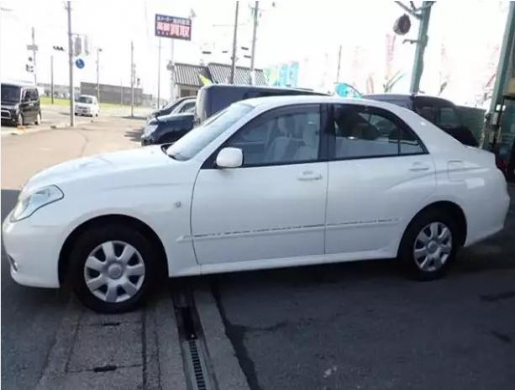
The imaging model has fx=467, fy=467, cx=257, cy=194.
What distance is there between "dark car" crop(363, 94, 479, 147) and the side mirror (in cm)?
538

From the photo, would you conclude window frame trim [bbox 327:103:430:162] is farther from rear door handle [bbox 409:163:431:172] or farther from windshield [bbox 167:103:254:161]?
windshield [bbox 167:103:254:161]

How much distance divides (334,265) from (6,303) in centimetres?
291

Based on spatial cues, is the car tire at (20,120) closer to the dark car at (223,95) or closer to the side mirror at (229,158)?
the dark car at (223,95)

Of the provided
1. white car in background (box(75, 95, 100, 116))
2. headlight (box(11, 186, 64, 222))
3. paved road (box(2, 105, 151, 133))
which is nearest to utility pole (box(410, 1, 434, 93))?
headlight (box(11, 186, 64, 222))

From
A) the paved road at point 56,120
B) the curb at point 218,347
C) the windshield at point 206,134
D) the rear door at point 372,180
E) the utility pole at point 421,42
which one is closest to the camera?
the curb at point 218,347

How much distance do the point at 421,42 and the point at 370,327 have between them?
11754mm

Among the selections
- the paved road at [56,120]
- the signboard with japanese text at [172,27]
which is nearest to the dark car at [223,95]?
the paved road at [56,120]

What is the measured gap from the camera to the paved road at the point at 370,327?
283 centimetres

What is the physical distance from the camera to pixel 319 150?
151 inches

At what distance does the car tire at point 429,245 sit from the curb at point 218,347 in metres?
1.80

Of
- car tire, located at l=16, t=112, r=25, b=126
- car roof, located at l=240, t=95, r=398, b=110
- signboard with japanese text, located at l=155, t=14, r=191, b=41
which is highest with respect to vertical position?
signboard with japanese text, located at l=155, t=14, r=191, b=41

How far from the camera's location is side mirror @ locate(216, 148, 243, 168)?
3463 mm

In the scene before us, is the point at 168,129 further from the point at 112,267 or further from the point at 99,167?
the point at 112,267

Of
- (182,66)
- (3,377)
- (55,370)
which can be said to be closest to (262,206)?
(55,370)
